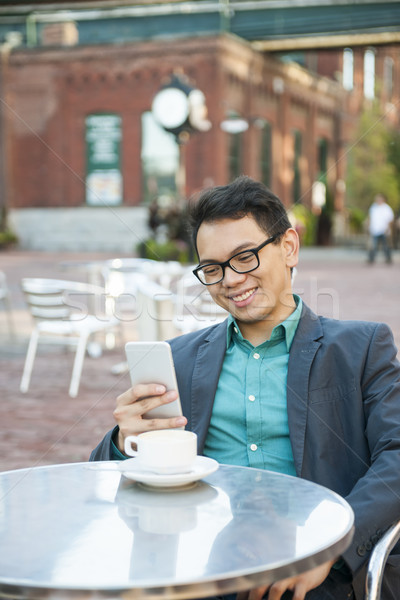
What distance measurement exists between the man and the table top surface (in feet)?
0.75

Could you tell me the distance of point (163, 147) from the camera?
26.3 metres

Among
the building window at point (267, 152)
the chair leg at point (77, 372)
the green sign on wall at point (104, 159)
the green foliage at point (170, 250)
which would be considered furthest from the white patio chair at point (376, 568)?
the building window at point (267, 152)

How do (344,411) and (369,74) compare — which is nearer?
(344,411)

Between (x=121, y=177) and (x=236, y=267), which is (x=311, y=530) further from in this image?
(x=121, y=177)

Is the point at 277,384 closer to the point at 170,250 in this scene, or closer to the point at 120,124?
the point at 170,250

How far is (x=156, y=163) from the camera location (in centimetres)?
2647

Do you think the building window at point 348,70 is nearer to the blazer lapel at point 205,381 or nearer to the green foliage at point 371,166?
the green foliage at point 371,166

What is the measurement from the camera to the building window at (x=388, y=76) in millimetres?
42500

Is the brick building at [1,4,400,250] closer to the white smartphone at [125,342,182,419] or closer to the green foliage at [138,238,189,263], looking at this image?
the green foliage at [138,238,189,263]

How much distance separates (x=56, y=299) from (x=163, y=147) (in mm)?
20452

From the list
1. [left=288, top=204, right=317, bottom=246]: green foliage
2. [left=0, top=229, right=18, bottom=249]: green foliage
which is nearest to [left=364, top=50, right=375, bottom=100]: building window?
[left=288, top=204, right=317, bottom=246]: green foliage

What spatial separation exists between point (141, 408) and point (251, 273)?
21.8 inches

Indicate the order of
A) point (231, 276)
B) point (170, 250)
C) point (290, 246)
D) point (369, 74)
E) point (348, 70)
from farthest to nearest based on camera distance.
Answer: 1. point (369, 74)
2. point (348, 70)
3. point (170, 250)
4. point (290, 246)
5. point (231, 276)

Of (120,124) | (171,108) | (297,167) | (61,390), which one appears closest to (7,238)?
(120,124)
